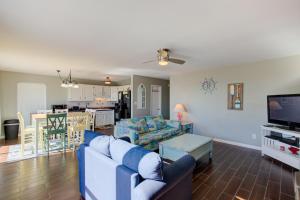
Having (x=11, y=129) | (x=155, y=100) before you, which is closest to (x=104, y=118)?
(x=155, y=100)

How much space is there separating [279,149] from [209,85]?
2.57 m

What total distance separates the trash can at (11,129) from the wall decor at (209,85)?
6647 millimetres

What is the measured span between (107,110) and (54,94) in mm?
2347

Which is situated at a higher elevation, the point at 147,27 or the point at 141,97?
the point at 147,27

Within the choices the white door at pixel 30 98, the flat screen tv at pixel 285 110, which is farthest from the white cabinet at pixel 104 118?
the flat screen tv at pixel 285 110

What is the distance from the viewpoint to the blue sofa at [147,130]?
3.49 m

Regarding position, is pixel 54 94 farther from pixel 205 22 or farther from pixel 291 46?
pixel 291 46

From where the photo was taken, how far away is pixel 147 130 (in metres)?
4.09

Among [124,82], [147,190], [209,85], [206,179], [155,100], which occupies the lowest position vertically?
[206,179]

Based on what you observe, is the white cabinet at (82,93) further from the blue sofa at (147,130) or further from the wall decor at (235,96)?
the wall decor at (235,96)

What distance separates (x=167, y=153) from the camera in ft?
Result: 9.93

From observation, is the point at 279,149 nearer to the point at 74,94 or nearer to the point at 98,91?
the point at 98,91

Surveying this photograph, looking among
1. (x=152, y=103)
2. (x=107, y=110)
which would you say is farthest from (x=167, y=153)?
(x=107, y=110)

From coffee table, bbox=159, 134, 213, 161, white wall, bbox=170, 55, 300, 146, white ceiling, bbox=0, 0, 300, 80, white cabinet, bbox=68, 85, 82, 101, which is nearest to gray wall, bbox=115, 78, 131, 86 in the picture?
white cabinet, bbox=68, 85, 82, 101
